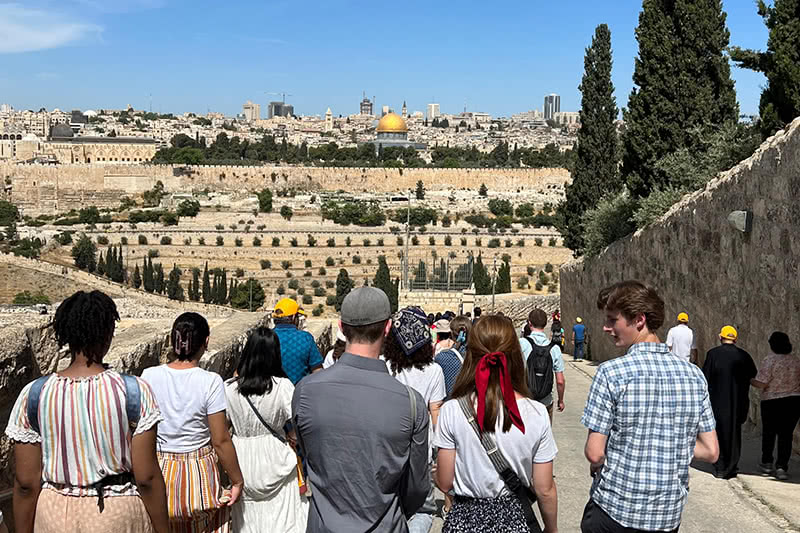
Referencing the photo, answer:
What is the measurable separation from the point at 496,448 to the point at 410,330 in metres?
1.41

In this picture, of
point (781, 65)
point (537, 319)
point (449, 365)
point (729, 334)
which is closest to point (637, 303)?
point (449, 365)

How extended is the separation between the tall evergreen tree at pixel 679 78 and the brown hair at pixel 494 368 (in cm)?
909

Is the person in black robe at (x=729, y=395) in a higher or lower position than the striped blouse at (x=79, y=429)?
lower

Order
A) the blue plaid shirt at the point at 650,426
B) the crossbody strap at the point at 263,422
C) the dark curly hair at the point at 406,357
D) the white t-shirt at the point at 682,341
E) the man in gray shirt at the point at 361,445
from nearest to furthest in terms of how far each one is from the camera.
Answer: the man in gray shirt at the point at 361,445
the blue plaid shirt at the point at 650,426
the crossbody strap at the point at 263,422
the dark curly hair at the point at 406,357
the white t-shirt at the point at 682,341

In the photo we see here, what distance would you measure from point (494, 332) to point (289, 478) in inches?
52.6

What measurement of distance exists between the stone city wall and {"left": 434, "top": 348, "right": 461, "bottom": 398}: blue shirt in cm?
7834

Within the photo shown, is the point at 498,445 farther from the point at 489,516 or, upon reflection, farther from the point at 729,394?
the point at 729,394

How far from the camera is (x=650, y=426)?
2.88 m

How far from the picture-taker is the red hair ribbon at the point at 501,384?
9.08 ft

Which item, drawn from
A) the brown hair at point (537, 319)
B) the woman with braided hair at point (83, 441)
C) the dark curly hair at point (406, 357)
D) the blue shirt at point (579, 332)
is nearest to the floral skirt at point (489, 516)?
the woman with braided hair at point (83, 441)

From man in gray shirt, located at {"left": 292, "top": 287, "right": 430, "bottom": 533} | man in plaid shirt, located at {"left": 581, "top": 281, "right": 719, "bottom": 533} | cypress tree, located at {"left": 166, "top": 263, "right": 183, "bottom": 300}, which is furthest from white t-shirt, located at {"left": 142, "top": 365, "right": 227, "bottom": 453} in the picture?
cypress tree, located at {"left": 166, "top": 263, "right": 183, "bottom": 300}

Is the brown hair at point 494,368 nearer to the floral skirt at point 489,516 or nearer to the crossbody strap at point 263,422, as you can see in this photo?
the floral skirt at point 489,516

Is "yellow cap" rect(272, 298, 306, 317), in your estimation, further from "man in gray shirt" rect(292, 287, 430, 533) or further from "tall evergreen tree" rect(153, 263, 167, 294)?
"tall evergreen tree" rect(153, 263, 167, 294)

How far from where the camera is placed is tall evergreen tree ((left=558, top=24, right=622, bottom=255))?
17109 millimetres
